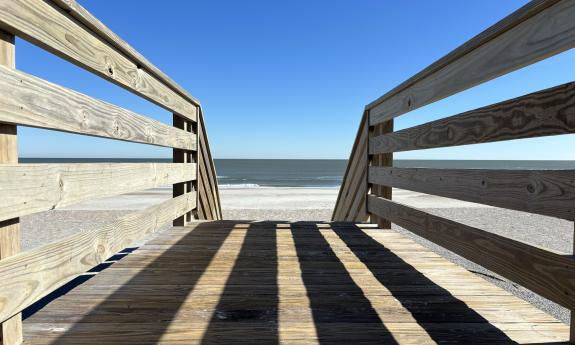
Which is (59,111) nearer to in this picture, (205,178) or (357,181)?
(205,178)

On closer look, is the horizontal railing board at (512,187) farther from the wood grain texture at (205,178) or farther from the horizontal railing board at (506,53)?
the wood grain texture at (205,178)

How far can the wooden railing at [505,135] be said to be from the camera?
1090 mm

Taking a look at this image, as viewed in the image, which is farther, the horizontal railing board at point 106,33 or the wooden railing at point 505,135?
the horizontal railing board at point 106,33

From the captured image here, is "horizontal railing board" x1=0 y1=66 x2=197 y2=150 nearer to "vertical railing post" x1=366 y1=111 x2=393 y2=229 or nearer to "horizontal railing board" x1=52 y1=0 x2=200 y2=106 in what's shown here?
"horizontal railing board" x1=52 y1=0 x2=200 y2=106

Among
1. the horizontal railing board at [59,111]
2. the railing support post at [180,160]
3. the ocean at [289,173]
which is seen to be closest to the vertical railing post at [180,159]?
the railing support post at [180,160]

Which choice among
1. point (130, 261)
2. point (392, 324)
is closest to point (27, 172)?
point (130, 261)

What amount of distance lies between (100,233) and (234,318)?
2.52ft

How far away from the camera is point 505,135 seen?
4.47ft

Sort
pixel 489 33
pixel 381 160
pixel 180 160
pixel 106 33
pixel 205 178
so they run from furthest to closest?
pixel 205 178 → pixel 381 160 → pixel 180 160 → pixel 106 33 → pixel 489 33

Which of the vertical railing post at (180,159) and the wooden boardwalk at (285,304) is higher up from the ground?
the vertical railing post at (180,159)

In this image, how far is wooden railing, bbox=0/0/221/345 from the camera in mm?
1019

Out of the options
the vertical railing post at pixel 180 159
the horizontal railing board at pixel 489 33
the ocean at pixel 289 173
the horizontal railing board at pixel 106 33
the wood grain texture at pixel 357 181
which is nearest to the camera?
the horizontal railing board at pixel 489 33

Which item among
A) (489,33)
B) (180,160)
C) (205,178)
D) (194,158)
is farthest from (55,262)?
(205,178)

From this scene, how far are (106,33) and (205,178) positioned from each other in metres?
2.37
